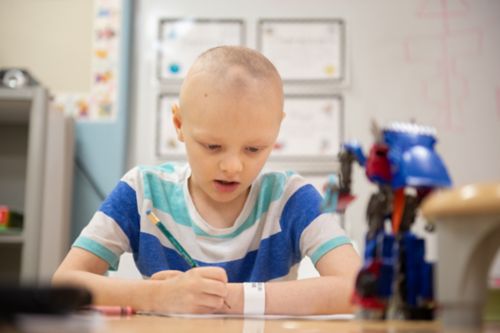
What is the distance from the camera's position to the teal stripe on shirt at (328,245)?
3.24 ft

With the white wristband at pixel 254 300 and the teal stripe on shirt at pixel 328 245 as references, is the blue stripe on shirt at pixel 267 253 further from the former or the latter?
the white wristband at pixel 254 300

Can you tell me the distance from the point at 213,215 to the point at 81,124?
137 cm

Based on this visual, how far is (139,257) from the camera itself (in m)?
1.12

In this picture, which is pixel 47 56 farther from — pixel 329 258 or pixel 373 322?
pixel 373 322

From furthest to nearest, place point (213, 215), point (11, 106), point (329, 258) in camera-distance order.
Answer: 1. point (11, 106)
2. point (213, 215)
3. point (329, 258)

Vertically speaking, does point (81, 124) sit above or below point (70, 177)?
above

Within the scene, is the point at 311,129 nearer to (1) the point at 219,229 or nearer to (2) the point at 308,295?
(1) the point at 219,229

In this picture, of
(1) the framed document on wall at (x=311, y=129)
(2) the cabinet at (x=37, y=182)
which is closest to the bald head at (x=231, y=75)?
(2) the cabinet at (x=37, y=182)

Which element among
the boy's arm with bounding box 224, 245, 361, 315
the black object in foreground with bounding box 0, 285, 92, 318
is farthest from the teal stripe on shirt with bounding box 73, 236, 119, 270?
the black object in foreground with bounding box 0, 285, 92, 318

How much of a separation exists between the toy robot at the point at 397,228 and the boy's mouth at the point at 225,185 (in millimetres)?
458

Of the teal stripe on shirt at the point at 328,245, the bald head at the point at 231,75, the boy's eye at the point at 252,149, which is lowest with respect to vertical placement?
the teal stripe on shirt at the point at 328,245

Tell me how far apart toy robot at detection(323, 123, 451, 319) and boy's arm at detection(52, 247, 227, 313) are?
24cm

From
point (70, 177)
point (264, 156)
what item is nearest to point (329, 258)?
point (264, 156)

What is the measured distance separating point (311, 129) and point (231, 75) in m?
1.42
